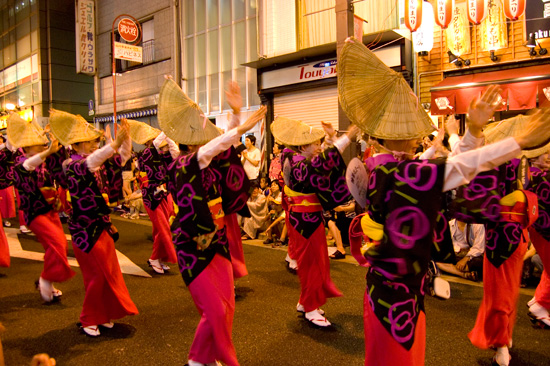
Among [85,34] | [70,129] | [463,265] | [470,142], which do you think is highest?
[85,34]

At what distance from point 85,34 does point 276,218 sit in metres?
15.6

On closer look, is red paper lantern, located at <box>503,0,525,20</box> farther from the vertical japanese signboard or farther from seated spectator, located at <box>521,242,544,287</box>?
the vertical japanese signboard

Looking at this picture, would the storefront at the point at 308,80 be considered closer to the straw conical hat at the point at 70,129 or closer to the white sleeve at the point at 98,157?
the straw conical hat at the point at 70,129

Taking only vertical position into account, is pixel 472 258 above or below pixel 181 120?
below

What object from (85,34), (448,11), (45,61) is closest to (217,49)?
(85,34)

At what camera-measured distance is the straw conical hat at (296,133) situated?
4.59 metres

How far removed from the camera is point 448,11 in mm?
8602

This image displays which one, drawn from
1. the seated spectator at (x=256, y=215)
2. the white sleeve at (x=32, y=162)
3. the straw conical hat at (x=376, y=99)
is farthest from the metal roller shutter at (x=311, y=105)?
the straw conical hat at (x=376, y=99)

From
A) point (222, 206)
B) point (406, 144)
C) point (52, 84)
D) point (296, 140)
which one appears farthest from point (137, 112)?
point (406, 144)

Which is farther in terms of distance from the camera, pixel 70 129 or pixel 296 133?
pixel 296 133

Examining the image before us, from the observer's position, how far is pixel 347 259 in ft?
22.6

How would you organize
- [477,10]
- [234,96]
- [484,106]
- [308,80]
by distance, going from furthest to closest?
[308,80] → [477,10] → [234,96] → [484,106]

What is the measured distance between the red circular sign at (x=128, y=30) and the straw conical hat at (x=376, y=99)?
13.8 meters

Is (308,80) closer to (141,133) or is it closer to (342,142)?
(141,133)
